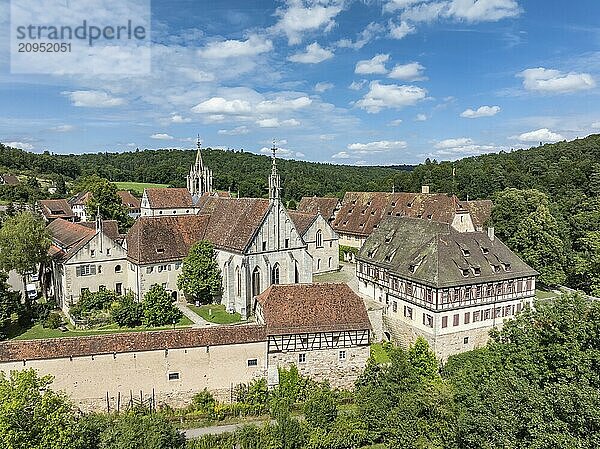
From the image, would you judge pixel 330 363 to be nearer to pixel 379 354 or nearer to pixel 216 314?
pixel 379 354

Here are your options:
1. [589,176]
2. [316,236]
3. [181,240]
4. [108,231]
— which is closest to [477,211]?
[589,176]

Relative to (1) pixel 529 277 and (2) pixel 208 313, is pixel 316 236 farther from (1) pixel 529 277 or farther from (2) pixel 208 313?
(1) pixel 529 277

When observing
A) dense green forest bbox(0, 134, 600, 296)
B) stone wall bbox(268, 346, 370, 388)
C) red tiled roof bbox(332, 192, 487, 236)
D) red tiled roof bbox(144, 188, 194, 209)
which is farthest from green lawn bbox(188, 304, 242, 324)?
red tiled roof bbox(144, 188, 194, 209)

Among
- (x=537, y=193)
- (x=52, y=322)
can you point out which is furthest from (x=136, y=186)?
(x=537, y=193)

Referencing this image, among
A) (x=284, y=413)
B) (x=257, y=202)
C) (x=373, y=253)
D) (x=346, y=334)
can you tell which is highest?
(x=257, y=202)

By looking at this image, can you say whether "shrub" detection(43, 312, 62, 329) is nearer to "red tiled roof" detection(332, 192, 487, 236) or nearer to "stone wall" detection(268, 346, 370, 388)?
"stone wall" detection(268, 346, 370, 388)
